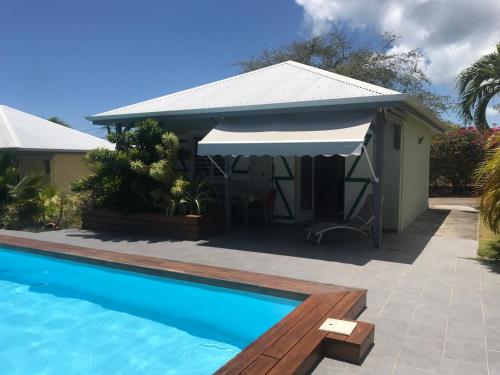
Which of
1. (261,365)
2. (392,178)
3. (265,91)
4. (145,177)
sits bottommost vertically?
(261,365)

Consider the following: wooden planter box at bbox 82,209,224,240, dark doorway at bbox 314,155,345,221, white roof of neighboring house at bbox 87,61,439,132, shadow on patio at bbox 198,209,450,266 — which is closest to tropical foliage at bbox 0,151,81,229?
wooden planter box at bbox 82,209,224,240

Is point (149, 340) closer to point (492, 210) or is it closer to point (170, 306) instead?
point (170, 306)

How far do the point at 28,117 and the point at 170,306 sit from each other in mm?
22531

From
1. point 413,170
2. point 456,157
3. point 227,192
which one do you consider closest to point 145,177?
point 227,192

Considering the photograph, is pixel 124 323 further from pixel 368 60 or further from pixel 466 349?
pixel 368 60

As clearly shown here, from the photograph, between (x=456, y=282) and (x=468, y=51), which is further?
(x=468, y=51)

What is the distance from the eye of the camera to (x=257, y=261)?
10375 mm

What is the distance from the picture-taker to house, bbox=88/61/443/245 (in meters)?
11.0

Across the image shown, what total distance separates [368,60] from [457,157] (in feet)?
42.1

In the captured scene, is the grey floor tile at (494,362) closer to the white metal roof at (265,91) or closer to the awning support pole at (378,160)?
the awning support pole at (378,160)

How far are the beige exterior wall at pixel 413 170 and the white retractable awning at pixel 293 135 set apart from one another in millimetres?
4425

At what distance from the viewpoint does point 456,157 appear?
27.8 meters

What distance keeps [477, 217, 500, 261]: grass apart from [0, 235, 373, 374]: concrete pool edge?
5348 mm

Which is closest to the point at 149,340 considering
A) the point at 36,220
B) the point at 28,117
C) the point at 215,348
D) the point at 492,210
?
the point at 215,348
